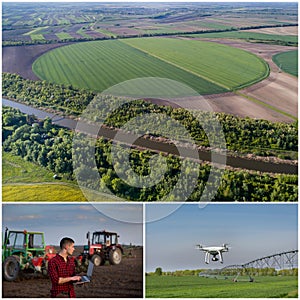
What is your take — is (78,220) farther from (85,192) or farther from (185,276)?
(185,276)

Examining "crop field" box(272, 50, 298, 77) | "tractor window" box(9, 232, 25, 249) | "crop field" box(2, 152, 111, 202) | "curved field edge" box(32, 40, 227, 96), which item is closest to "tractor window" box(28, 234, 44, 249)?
"tractor window" box(9, 232, 25, 249)

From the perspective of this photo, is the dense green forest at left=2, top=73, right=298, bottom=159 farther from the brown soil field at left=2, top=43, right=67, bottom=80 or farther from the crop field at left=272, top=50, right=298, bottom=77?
the crop field at left=272, top=50, right=298, bottom=77

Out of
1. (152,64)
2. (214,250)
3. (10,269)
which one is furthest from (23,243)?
(152,64)

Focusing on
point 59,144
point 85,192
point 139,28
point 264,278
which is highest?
point 139,28

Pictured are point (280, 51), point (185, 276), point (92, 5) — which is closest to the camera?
point (185, 276)

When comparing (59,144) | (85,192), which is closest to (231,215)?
(85,192)

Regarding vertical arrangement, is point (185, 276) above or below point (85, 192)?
below
